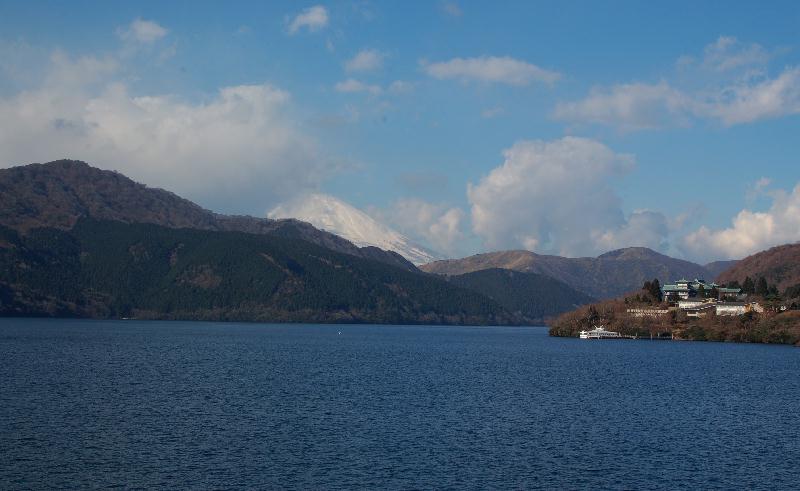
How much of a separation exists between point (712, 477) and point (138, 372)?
8313cm

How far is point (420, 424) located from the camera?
3046 inches

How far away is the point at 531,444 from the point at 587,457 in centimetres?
567

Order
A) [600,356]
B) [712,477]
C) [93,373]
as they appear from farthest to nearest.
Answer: [600,356], [93,373], [712,477]

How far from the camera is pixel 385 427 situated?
75.4 m

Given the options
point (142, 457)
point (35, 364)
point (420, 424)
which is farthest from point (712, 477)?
point (35, 364)

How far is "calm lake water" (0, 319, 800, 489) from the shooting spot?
188 feet

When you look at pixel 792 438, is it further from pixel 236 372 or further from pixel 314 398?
pixel 236 372

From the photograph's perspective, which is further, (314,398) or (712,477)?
(314,398)

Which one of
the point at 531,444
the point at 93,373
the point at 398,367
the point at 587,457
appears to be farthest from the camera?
the point at 398,367

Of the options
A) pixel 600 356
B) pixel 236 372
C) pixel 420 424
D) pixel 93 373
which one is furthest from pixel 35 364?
pixel 600 356

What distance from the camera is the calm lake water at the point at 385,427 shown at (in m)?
57.3

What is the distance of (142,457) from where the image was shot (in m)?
60.3

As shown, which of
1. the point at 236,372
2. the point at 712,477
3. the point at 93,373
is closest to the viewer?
the point at 712,477

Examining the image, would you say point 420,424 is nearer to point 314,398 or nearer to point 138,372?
point 314,398
